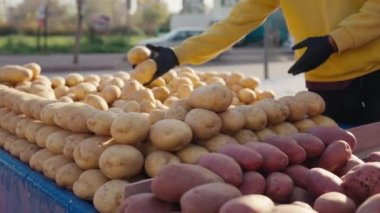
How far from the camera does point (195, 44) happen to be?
3.12 metres

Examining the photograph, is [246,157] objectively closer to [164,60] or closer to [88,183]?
[88,183]

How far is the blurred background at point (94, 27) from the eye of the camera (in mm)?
21844

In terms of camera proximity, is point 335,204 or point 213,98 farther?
point 213,98

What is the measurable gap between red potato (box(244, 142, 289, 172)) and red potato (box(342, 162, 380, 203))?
22cm

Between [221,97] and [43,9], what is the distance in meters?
17.5

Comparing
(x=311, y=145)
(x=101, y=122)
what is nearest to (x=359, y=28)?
(x=311, y=145)

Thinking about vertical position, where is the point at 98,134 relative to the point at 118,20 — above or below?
above

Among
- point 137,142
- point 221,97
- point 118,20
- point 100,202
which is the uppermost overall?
point 221,97

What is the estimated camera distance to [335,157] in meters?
1.69

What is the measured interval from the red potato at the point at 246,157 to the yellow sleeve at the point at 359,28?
3.53 ft

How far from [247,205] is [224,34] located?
2.07 metres

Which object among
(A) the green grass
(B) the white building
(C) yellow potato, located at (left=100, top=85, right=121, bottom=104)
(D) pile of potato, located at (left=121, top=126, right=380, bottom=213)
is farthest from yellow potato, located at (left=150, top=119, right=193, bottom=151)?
(B) the white building

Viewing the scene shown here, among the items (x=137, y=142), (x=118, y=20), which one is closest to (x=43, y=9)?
(x=118, y=20)

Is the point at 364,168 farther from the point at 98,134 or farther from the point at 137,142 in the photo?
the point at 98,134
